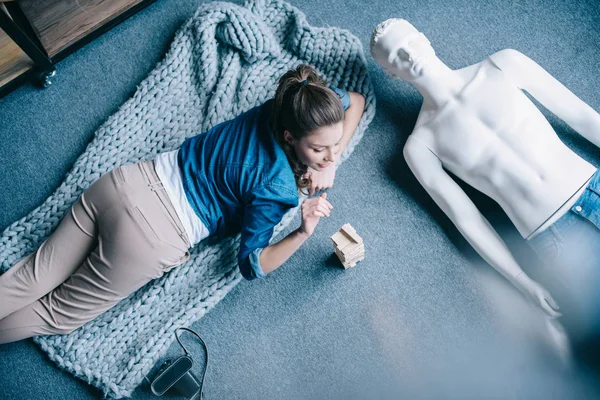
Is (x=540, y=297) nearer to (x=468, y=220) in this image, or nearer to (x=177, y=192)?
(x=468, y=220)

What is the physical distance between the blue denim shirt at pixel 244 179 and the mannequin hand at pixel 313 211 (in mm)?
34

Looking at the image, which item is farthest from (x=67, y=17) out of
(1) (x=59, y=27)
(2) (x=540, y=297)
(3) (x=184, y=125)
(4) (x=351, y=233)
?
(2) (x=540, y=297)

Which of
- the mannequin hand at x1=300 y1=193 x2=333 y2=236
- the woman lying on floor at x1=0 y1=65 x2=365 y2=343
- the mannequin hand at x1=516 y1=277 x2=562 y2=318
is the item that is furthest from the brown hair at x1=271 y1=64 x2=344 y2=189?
the mannequin hand at x1=516 y1=277 x2=562 y2=318

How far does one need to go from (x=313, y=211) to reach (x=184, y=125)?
0.52 m

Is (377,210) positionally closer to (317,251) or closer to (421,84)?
(317,251)

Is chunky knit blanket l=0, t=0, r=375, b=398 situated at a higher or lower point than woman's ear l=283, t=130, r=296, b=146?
lower

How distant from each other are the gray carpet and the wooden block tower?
0.30 ft

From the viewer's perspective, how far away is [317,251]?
4.68 ft

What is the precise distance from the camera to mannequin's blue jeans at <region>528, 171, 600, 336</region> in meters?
1.19

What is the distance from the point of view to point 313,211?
3.90 feet

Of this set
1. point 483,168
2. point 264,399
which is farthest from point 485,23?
point 264,399

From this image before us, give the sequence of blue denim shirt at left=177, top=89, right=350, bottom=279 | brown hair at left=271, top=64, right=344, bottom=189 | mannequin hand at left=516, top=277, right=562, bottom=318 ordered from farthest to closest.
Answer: mannequin hand at left=516, top=277, right=562, bottom=318 < blue denim shirt at left=177, top=89, right=350, bottom=279 < brown hair at left=271, top=64, right=344, bottom=189

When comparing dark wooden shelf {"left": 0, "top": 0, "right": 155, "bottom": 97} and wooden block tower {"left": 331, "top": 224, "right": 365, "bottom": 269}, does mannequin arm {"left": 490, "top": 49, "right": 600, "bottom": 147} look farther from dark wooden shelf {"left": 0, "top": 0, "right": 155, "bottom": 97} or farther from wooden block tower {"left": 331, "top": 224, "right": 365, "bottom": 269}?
dark wooden shelf {"left": 0, "top": 0, "right": 155, "bottom": 97}

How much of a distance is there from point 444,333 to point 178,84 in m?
1.01
